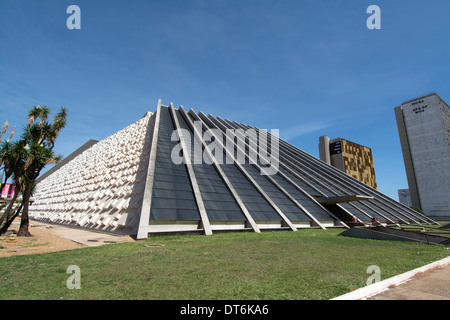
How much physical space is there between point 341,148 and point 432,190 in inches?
1328

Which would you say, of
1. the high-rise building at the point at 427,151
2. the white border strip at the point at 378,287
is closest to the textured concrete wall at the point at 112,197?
the white border strip at the point at 378,287

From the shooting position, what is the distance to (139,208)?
13555 millimetres

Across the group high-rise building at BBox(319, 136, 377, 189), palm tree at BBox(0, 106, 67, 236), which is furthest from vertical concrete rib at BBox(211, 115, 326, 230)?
high-rise building at BBox(319, 136, 377, 189)

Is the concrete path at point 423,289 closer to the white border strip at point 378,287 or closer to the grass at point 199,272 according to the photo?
the white border strip at point 378,287

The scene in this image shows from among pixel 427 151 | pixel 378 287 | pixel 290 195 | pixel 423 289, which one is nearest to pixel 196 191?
pixel 290 195

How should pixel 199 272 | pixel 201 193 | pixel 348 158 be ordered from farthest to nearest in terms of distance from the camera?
pixel 348 158
pixel 201 193
pixel 199 272

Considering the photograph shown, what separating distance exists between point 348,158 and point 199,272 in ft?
359

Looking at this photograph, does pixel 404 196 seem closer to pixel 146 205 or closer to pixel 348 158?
pixel 348 158

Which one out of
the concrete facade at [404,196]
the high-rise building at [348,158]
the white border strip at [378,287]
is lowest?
the concrete facade at [404,196]

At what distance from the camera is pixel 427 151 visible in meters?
78.5

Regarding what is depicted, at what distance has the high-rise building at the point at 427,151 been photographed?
A: 73250 mm

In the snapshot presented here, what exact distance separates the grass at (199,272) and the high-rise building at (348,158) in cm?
9751

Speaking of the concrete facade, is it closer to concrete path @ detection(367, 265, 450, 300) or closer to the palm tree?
concrete path @ detection(367, 265, 450, 300)
